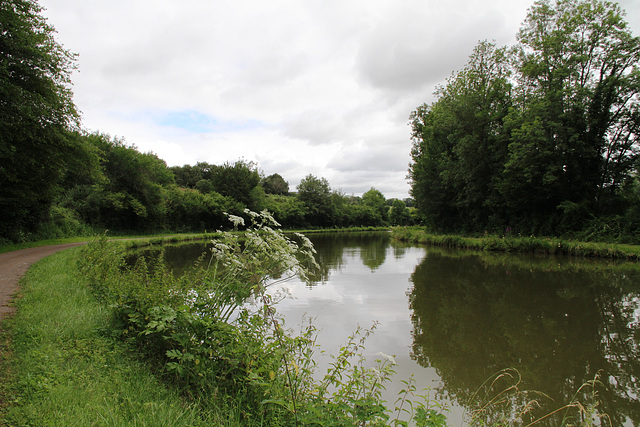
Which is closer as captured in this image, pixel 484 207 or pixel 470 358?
pixel 470 358

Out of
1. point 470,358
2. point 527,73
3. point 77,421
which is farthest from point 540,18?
point 77,421

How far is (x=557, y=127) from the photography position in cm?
1895

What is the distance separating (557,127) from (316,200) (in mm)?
49144

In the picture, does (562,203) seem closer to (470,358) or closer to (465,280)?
(465,280)

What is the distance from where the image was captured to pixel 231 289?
3.65 m

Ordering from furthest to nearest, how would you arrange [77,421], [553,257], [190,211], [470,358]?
[190,211], [553,257], [470,358], [77,421]

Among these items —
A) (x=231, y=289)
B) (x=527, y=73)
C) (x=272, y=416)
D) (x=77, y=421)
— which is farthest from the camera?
(x=527, y=73)

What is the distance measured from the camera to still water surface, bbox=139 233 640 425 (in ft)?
13.8

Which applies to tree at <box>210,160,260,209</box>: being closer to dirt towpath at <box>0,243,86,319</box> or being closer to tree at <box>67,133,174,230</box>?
tree at <box>67,133,174,230</box>

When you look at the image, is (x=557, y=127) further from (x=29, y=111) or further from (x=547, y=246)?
(x=29, y=111)

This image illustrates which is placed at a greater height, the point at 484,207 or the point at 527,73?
the point at 527,73

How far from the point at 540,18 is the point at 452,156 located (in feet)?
36.7

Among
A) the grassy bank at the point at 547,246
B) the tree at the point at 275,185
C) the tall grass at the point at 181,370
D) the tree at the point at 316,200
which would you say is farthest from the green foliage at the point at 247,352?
the tree at the point at 275,185

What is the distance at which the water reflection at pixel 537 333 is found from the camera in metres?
4.21
